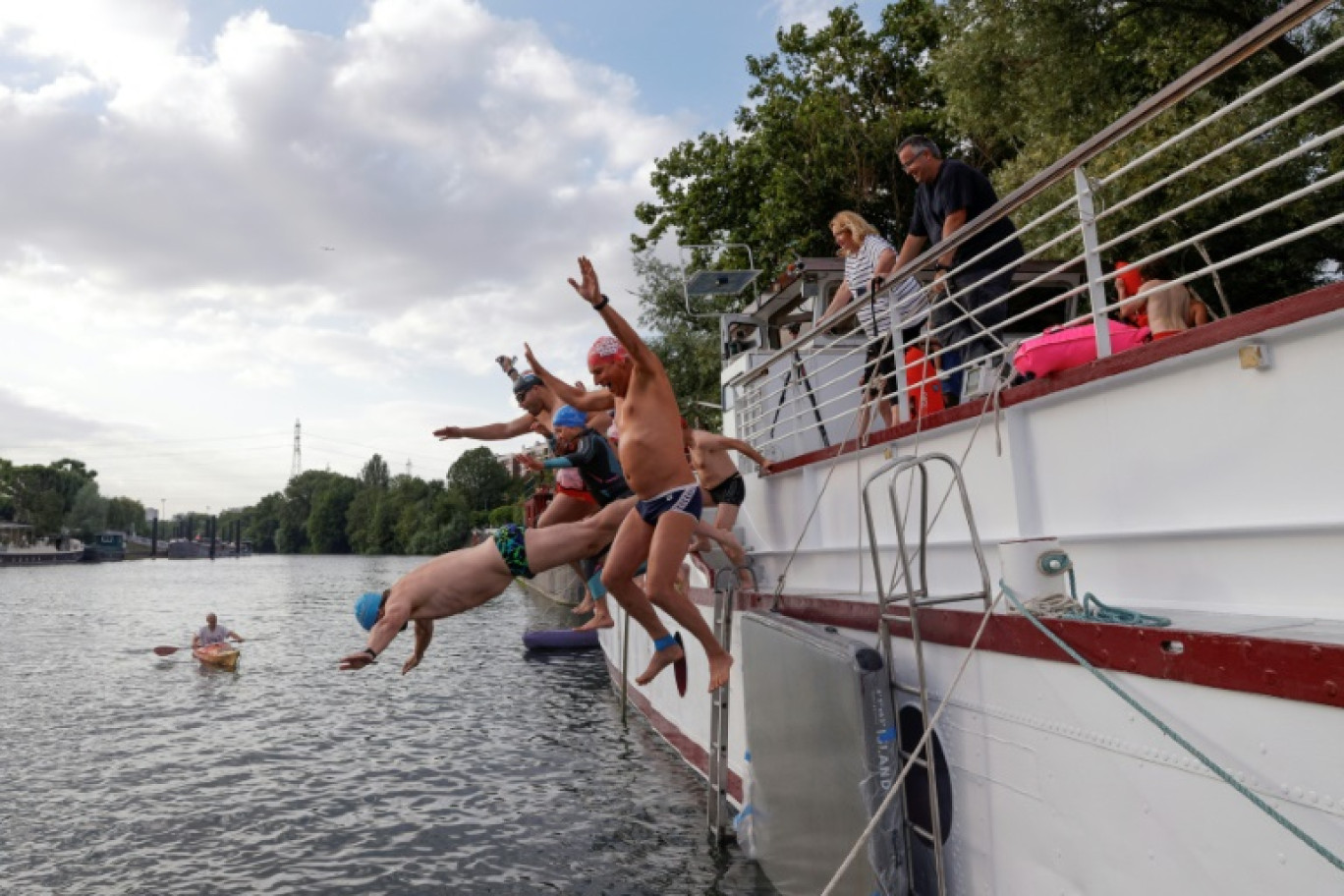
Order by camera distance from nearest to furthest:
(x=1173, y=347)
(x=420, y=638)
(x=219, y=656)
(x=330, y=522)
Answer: (x=1173, y=347) < (x=420, y=638) < (x=219, y=656) < (x=330, y=522)

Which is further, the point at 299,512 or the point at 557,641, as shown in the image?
the point at 299,512

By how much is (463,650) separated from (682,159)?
15519 mm

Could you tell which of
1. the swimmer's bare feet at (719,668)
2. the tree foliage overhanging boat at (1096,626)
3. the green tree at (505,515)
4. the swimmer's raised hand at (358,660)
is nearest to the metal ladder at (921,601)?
the tree foliage overhanging boat at (1096,626)

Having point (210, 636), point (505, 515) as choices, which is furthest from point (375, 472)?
point (210, 636)

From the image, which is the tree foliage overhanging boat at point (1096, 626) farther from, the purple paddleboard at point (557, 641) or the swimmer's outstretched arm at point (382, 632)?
the purple paddleboard at point (557, 641)

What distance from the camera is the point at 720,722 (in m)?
7.10

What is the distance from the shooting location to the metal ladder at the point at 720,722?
7.03 meters

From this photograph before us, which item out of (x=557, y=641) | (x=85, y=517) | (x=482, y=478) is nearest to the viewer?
(x=557, y=641)

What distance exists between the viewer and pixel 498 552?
209 inches

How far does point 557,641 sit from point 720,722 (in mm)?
16808

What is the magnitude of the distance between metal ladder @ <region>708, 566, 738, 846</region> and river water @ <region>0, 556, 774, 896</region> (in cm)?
38

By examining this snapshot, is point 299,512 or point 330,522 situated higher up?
point 299,512

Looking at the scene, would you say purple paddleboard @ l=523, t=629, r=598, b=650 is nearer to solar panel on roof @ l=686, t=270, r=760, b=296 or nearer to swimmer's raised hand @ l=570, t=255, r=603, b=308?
solar panel on roof @ l=686, t=270, r=760, b=296

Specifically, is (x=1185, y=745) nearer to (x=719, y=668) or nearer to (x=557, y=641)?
(x=719, y=668)
